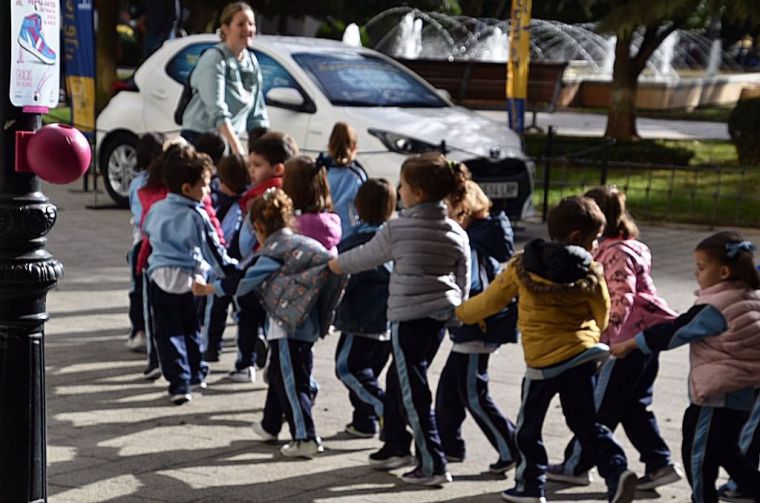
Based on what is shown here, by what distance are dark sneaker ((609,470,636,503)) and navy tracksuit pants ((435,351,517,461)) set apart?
839 millimetres

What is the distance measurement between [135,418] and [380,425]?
1223 millimetres

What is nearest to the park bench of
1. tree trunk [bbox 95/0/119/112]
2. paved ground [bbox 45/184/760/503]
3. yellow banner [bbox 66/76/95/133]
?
tree trunk [bbox 95/0/119/112]

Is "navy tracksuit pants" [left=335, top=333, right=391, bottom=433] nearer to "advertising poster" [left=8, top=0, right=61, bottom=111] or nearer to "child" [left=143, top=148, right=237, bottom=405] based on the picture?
"child" [left=143, top=148, right=237, bottom=405]

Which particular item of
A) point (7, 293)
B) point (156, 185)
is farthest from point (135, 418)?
point (7, 293)

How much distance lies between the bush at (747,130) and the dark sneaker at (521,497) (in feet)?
41.5

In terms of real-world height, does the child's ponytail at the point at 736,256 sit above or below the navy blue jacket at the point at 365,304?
above

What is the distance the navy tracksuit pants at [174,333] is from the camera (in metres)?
7.72

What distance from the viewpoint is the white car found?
1359 cm

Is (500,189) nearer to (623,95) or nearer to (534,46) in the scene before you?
(623,95)

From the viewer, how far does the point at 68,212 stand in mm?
15133

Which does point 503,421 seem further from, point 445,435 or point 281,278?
point 281,278

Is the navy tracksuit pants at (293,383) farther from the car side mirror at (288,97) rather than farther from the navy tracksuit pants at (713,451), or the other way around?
the car side mirror at (288,97)

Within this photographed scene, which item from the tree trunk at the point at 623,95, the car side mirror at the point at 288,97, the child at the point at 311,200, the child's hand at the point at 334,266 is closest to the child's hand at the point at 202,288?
the child at the point at 311,200

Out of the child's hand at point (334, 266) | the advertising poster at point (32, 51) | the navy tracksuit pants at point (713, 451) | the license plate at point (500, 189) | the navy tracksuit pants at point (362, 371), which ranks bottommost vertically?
the license plate at point (500, 189)
